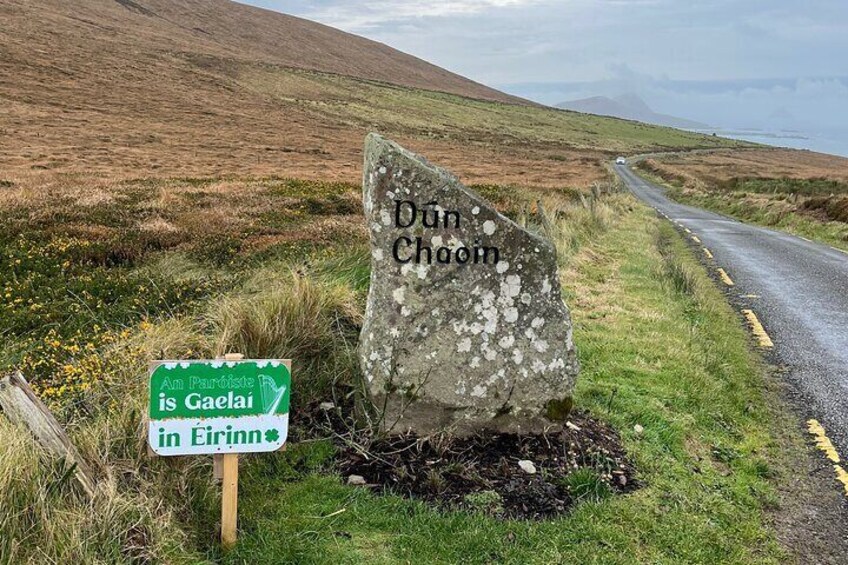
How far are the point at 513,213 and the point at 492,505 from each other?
1401 centimetres

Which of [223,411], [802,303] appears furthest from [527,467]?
[802,303]

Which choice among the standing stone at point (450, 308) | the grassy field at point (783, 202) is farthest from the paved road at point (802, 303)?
the grassy field at point (783, 202)

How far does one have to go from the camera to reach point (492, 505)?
4.34 meters

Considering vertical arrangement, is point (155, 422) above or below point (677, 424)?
above

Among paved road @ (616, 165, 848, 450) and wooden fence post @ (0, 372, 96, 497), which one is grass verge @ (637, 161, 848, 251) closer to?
paved road @ (616, 165, 848, 450)

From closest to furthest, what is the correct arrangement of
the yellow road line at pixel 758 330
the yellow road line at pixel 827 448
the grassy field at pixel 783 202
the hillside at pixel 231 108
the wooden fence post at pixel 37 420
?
the wooden fence post at pixel 37 420, the yellow road line at pixel 827 448, the yellow road line at pixel 758 330, the grassy field at pixel 783 202, the hillside at pixel 231 108

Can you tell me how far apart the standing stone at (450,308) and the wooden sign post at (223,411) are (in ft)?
4.31

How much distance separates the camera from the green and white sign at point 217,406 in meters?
3.53

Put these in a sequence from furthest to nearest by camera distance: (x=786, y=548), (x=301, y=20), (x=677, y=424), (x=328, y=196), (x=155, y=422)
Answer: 1. (x=301, y=20)
2. (x=328, y=196)
3. (x=677, y=424)
4. (x=786, y=548)
5. (x=155, y=422)

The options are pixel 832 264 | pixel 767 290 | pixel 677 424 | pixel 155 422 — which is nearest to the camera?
pixel 155 422

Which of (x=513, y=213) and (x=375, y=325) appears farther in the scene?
(x=513, y=213)

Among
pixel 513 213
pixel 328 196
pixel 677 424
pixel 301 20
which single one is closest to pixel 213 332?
pixel 677 424

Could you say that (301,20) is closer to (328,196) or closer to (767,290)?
(328,196)

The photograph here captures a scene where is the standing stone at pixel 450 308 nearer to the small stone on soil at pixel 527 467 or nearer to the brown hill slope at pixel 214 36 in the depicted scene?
the small stone on soil at pixel 527 467
